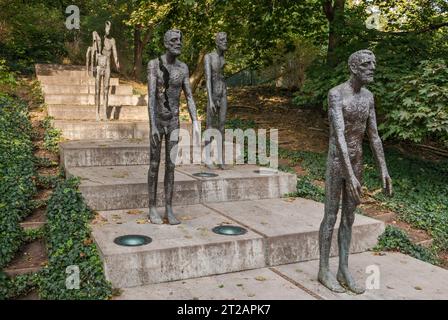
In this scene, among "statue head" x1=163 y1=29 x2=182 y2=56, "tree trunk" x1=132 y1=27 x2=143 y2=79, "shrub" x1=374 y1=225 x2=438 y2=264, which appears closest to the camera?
"statue head" x1=163 y1=29 x2=182 y2=56

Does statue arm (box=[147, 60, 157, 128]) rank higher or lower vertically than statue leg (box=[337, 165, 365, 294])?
higher

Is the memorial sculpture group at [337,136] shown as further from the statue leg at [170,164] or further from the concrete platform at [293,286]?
the concrete platform at [293,286]

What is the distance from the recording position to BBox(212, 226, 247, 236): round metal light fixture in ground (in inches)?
207

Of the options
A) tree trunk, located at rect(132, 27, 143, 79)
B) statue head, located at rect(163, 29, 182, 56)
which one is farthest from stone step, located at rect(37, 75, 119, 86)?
Result: statue head, located at rect(163, 29, 182, 56)

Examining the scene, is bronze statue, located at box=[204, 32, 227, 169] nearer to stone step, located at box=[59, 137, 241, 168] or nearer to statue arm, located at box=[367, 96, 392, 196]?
stone step, located at box=[59, 137, 241, 168]

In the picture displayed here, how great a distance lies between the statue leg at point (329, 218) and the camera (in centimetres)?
417

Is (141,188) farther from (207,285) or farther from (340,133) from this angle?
(340,133)

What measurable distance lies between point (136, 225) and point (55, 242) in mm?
985

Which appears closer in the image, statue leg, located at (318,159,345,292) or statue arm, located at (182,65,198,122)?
statue leg, located at (318,159,345,292)

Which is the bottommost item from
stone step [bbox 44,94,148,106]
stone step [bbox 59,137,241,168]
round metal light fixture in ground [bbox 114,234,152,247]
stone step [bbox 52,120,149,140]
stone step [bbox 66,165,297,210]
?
round metal light fixture in ground [bbox 114,234,152,247]

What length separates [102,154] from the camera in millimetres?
7977

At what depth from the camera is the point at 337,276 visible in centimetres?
451

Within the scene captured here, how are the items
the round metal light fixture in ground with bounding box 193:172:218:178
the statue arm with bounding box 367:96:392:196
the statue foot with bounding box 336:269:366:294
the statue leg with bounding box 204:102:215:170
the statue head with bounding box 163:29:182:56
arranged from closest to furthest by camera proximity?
the statue arm with bounding box 367:96:392:196 < the statue foot with bounding box 336:269:366:294 < the statue head with bounding box 163:29:182:56 < the round metal light fixture in ground with bounding box 193:172:218:178 < the statue leg with bounding box 204:102:215:170

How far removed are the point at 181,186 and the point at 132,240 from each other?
2.07m
